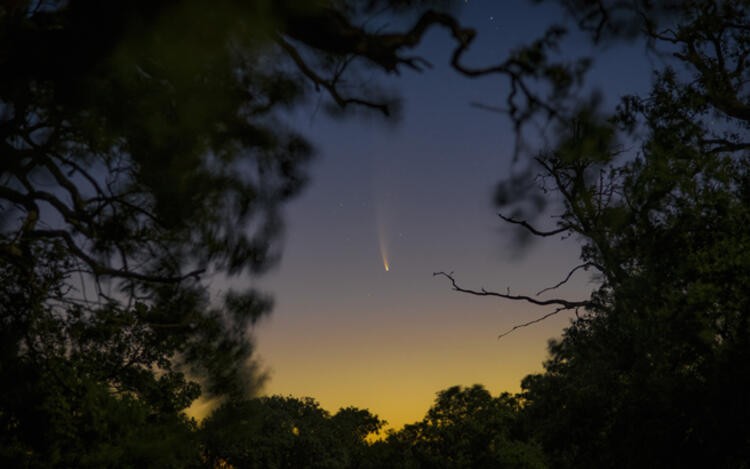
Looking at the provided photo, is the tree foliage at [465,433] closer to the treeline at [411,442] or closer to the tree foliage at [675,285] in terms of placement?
the treeline at [411,442]

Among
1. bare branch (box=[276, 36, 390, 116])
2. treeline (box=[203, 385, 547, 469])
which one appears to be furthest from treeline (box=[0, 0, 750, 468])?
treeline (box=[203, 385, 547, 469])

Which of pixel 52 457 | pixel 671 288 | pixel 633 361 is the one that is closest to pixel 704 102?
pixel 671 288

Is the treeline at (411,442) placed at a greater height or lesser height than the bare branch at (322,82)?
greater

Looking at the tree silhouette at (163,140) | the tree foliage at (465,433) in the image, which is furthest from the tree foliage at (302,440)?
the tree silhouette at (163,140)

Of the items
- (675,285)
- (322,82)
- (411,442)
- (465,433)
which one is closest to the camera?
(322,82)

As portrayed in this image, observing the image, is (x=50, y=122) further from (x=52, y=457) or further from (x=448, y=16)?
(x=52, y=457)

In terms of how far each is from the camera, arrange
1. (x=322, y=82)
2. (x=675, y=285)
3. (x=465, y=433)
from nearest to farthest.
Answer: (x=322, y=82), (x=675, y=285), (x=465, y=433)

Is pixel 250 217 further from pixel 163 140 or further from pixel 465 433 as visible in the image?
pixel 465 433

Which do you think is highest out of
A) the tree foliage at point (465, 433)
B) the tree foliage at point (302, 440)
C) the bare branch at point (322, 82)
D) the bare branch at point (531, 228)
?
the tree foliage at point (302, 440)

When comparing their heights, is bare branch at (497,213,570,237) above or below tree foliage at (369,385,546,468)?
below

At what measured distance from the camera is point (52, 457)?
20.0 m

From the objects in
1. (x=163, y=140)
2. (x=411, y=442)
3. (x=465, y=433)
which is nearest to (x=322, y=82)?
(x=163, y=140)

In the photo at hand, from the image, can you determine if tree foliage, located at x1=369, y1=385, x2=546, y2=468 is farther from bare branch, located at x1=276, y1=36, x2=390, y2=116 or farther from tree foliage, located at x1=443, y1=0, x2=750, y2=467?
bare branch, located at x1=276, y1=36, x2=390, y2=116

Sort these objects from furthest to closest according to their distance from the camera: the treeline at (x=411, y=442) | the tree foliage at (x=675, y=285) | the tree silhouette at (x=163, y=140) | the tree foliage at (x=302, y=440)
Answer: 1. the tree foliage at (x=302, y=440)
2. the treeline at (x=411, y=442)
3. the tree foliage at (x=675, y=285)
4. the tree silhouette at (x=163, y=140)
